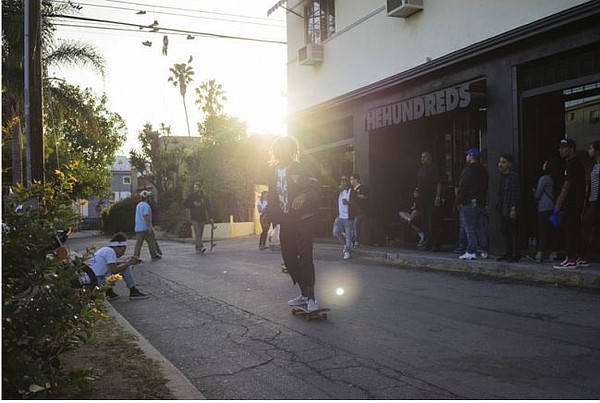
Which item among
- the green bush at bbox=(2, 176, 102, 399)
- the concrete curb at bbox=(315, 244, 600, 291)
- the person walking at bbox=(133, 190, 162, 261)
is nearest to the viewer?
the green bush at bbox=(2, 176, 102, 399)

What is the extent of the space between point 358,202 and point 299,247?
7305mm

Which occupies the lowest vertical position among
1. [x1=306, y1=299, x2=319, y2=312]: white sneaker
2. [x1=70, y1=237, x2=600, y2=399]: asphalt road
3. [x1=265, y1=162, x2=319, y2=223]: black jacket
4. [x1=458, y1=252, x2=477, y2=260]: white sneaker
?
[x1=70, y1=237, x2=600, y2=399]: asphalt road

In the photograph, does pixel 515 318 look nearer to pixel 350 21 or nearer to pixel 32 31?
pixel 32 31

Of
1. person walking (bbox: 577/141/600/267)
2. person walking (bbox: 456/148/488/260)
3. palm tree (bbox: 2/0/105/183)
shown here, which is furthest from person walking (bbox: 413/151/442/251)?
palm tree (bbox: 2/0/105/183)

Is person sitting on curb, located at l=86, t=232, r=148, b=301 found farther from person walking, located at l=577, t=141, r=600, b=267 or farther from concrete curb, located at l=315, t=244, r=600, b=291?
person walking, located at l=577, t=141, r=600, b=267

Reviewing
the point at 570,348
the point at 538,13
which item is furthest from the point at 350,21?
the point at 570,348

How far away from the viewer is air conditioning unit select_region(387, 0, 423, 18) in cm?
1313

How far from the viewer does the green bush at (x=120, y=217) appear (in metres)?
38.2

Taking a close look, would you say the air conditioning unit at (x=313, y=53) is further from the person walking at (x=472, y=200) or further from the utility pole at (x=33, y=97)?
the utility pole at (x=33, y=97)

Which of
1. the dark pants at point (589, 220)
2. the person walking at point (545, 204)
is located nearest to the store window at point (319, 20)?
the person walking at point (545, 204)

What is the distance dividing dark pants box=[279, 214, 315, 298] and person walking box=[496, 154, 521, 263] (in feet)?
15.6

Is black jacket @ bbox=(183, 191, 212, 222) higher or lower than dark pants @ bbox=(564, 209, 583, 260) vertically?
higher

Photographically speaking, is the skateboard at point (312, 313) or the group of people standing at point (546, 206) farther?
the group of people standing at point (546, 206)

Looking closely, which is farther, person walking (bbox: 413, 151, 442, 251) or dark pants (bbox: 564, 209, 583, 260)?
person walking (bbox: 413, 151, 442, 251)
